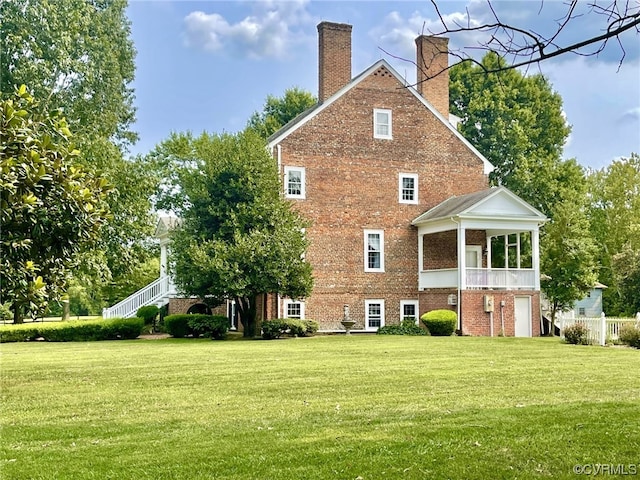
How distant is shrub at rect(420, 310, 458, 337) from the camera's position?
27.5 metres

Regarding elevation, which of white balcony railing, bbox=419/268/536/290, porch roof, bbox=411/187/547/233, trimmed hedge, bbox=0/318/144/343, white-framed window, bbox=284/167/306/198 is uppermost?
white-framed window, bbox=284/167/306/198

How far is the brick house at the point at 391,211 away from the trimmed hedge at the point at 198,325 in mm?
2633

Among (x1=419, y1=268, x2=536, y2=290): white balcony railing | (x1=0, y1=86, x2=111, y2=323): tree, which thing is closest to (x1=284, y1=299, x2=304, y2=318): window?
(x1=419, y1=268, x2=536, y2=290): white balcony railing

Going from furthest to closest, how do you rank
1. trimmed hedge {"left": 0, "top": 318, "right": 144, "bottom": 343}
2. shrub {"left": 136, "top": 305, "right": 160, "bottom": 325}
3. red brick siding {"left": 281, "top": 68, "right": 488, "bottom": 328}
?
shrub {"left": 136, "top": 305, "right": 160, "bottom": 325} < red brick siding {"left": 281, "top": 68, "right": 488, "bottom": 328} < trimmed hedge {"left": 0, "top": 318, "right": 144, "bottom": 343}

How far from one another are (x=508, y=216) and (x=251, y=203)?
10.3 m

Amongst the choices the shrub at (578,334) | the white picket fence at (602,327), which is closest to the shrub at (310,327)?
the white picket fence at (602,327)

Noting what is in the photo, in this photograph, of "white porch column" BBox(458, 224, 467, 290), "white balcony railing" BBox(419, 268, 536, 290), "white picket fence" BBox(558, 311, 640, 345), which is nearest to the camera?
"white picket fence" BBox(558, 311, 640, 345)

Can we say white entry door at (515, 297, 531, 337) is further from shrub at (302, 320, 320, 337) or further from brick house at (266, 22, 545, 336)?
shrub at (302, 320, 320, 337)

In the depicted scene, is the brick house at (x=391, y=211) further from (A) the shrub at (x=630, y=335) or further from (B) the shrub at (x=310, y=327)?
(A) the shrub at (x=630, y=335)

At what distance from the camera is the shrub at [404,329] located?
94.9ft

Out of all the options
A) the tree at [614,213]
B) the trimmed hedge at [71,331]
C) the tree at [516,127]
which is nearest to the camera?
the trimmed hedge at [71,331]

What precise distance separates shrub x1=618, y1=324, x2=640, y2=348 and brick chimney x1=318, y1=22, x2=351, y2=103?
15.6m

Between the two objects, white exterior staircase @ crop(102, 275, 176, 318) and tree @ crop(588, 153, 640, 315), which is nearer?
white exterior staircase @ crop(102, 275, 176, 318)

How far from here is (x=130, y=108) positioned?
3338cm
